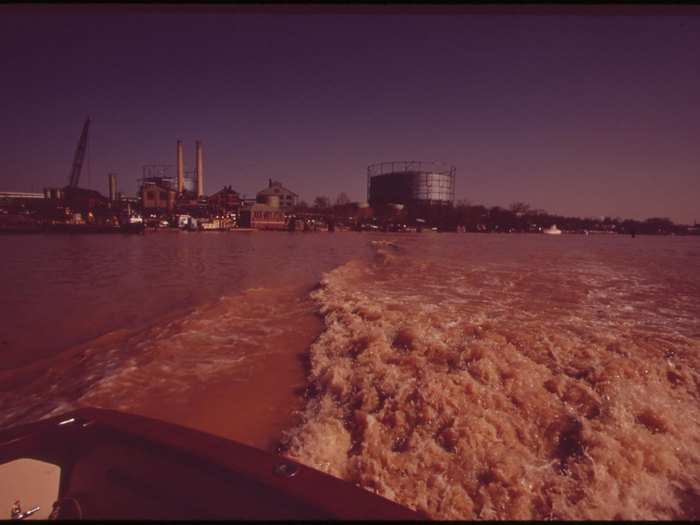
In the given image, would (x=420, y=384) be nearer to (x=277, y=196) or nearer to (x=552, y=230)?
(x=277, y=196)

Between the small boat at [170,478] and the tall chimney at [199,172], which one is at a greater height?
the tall chimney at [199,172]

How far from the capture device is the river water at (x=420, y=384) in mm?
3273

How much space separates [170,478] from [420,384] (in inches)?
137

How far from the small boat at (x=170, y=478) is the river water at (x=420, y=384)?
161 centimetres

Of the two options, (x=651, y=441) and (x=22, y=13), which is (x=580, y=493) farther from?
(x=22, y=13)

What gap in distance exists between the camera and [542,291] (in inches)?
464

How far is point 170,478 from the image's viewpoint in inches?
80.2

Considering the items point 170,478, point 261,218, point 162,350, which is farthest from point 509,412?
point 261,218

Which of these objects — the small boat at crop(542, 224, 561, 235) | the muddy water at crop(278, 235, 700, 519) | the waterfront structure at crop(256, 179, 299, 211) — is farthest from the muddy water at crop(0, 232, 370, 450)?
the small boat at crop(542, 224, 561, 235)

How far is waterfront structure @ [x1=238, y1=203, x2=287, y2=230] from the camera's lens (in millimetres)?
63938

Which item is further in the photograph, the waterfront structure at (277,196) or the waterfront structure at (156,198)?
the waterfront structure at (277,196)

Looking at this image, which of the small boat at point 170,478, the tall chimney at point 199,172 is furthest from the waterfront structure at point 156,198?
the small boat at point 170,478

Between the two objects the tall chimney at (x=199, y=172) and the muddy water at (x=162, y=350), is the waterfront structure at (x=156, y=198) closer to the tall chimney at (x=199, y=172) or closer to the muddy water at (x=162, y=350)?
the tall chimney at (x=199, y=172)

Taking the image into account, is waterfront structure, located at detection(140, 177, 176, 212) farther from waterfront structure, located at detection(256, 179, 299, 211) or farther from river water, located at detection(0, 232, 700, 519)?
river water, located at detection(0, 232, 700, 519)
